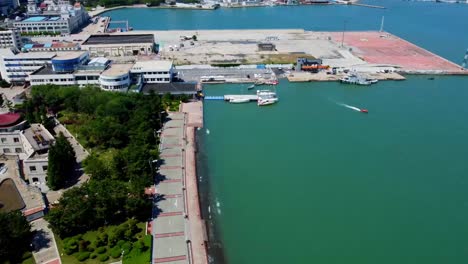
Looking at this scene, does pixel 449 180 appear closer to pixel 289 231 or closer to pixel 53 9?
pixel 289 231

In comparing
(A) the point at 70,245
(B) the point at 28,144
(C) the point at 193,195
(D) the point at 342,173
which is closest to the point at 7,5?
(B) the point at 28,144

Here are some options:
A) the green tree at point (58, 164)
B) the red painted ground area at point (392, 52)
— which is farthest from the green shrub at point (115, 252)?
the red painted ground area at point (392, 52)

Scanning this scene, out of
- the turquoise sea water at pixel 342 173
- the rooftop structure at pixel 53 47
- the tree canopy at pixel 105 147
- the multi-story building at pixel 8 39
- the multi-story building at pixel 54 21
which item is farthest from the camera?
the multi-story building at pixel 54 21

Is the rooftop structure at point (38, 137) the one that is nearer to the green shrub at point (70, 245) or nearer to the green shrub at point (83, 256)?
the green shrub at point (70, 245)

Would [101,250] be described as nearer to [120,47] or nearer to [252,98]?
[252,98]

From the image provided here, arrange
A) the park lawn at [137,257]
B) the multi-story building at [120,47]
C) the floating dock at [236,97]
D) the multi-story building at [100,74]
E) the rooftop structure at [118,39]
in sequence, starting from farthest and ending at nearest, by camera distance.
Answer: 1. the rooftop structure at [118,39]
2. the multi-story building at [120,47]
3. the floating dock at [236,97]
4. the multi-story building at [100,74]
5. the park lawn at [137,257]

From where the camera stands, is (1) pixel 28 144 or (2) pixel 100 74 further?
(2) pixel 100 74
